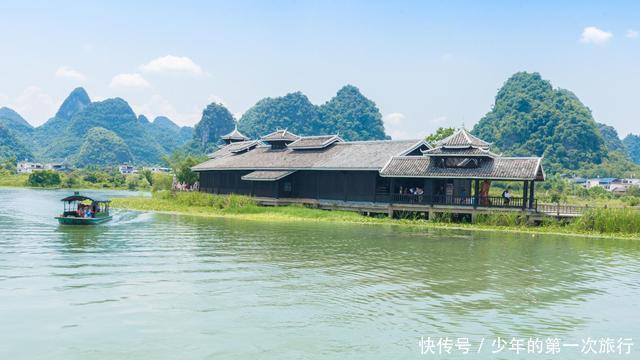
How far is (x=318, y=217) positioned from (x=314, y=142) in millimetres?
9770

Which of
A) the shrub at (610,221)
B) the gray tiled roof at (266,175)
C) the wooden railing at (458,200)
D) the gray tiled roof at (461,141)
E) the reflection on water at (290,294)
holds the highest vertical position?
the gray tiled roof at (461,141)

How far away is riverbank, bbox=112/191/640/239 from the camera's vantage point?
103 ft

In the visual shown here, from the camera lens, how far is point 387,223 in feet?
115

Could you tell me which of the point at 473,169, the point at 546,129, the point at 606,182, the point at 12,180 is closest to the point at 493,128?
the point at 546,129

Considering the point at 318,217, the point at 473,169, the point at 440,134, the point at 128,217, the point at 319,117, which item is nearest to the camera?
the point at 473,169

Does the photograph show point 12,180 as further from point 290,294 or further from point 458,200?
point 290,294

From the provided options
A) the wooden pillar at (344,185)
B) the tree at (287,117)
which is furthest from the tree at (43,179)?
the tree at (287,117)

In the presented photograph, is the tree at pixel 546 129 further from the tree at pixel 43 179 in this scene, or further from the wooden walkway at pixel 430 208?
the tree at pixel 43 179

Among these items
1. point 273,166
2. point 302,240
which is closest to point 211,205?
point 273,166

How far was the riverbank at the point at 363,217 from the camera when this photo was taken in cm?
3131

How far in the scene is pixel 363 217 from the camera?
36781 millimetres

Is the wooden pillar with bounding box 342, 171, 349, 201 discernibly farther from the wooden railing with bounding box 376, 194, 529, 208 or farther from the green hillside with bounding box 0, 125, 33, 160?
the green hillside with bounding box 0, 125, 33, 160

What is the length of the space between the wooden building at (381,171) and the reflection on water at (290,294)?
876 centimetres

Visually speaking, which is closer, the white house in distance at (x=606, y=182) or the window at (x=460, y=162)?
the window at (x=460, y=162)
